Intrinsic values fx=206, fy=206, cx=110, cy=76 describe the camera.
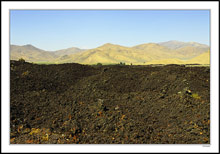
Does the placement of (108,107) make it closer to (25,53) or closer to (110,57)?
(25,53)

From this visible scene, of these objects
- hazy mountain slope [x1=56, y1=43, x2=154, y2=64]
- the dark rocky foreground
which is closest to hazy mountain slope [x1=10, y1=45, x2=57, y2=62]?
the dark rocky foreground

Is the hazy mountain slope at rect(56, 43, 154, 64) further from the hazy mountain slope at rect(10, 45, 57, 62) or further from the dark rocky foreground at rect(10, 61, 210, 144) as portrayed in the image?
the dark rocky foreground at rect(10, 61, 210, 144)

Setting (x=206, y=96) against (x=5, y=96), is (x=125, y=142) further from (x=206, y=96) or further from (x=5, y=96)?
(x=206, y=96)

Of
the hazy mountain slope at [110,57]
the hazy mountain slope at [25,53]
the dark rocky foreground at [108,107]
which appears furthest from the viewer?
the hazy mountain slope at [110,57]

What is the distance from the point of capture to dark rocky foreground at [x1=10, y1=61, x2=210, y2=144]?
217 inches

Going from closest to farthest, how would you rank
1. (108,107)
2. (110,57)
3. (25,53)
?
1. (108,107)
2. (25,53)
3. (110,57)

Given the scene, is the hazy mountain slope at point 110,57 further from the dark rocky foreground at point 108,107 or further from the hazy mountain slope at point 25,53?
the dark rocky foreground at point 108,107

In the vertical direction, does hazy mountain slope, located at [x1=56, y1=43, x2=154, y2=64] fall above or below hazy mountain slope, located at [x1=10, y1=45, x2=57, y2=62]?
above

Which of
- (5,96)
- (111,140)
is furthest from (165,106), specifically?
(5,96)

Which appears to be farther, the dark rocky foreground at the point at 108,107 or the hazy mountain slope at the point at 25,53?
the hazy mountain slope at the point at 25,53

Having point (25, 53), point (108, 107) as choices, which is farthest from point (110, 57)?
point (108, 107)

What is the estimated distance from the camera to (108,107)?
7.12m

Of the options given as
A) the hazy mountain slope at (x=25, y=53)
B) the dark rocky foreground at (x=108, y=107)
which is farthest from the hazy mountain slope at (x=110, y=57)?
the dark rocky foreground at (x=108, y=107)

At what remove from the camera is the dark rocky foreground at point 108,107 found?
5.51 meters
